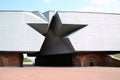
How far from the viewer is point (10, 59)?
35.8 metres

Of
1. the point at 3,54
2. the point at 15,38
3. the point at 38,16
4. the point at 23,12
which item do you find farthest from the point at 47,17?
the point at 3,54

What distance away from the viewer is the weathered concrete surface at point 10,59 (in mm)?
35500

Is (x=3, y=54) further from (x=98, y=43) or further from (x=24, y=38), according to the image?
(x=98, y=43)

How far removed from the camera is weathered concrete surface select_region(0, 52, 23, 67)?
35.5 metres

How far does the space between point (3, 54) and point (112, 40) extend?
55.5 feet
